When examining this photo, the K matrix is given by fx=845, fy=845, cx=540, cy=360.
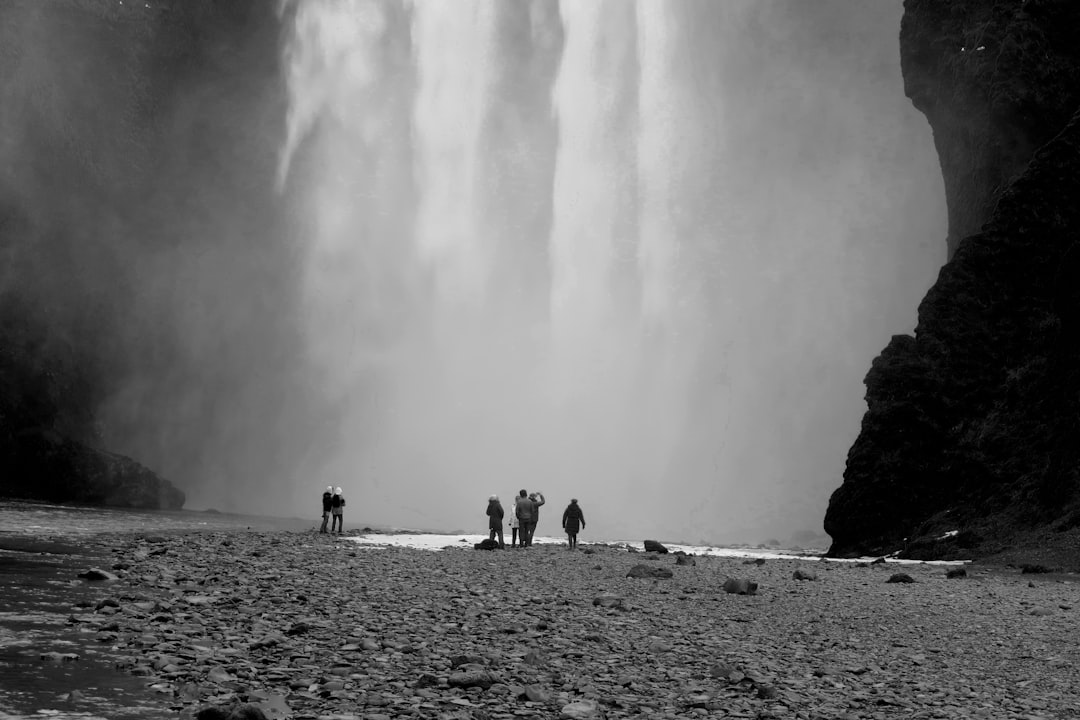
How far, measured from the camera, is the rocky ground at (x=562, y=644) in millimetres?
9141

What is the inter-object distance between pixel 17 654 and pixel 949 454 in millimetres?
45993

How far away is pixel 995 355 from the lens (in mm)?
47312

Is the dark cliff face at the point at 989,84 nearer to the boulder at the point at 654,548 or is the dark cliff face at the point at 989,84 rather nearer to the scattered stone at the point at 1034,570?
the scattered stone at the point at 1034,570

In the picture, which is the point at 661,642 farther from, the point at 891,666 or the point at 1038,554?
the point at 1038,554

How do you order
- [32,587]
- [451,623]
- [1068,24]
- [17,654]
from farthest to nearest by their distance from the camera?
[1068,24], [32,587], [451,623], [17,654]


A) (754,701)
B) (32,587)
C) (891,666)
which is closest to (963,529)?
(891,666)

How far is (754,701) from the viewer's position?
30.9 feet

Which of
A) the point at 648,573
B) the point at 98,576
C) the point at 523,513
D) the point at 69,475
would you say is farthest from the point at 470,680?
the point at 69,475

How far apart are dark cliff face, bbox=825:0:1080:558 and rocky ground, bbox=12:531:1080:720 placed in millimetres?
19657

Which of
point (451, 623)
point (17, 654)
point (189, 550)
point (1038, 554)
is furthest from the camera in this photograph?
point (1038, 554)

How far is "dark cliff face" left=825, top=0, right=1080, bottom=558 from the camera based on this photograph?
133 ft

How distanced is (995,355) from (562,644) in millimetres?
43394

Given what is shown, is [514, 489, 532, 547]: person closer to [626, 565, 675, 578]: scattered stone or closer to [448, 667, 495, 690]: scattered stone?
[626, 565, 675, 578]: scattered stone

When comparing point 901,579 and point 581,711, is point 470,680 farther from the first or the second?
point 901,579
